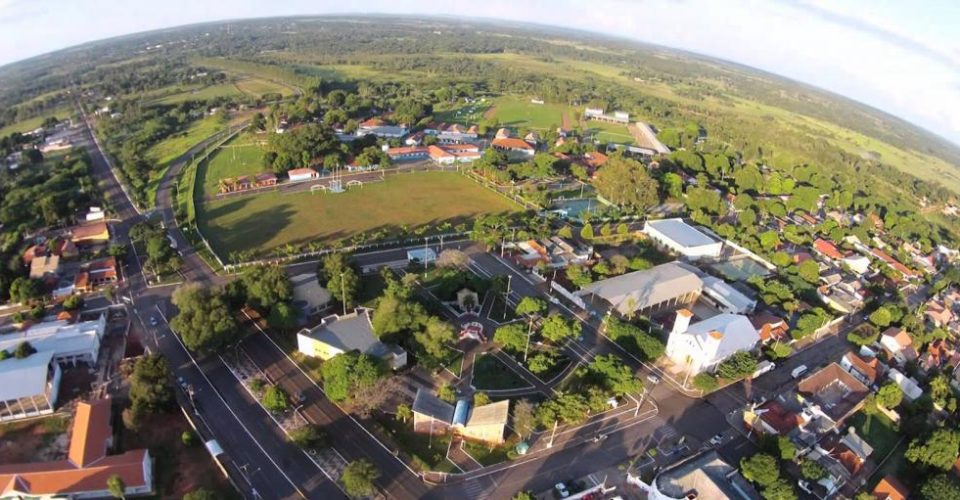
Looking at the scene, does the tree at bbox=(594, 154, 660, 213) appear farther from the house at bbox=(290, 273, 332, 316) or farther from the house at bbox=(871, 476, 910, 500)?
the house at bbox=(871, 476, 910, 500)

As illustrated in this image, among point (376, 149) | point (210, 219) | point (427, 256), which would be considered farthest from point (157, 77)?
point (427, 256)

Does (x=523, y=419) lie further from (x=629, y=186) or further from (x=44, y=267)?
(x=44, y=267)

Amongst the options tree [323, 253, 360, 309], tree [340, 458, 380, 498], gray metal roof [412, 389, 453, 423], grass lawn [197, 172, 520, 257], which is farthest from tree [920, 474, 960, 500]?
grass lawn [197, 172, 520, 257]

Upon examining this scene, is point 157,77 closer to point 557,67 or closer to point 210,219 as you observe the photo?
point 210,219

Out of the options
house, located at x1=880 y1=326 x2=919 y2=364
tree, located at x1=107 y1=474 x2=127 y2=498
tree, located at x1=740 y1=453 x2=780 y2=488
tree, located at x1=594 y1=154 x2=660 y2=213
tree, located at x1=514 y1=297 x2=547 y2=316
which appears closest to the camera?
tree, located at x1=107 y1=474 x2=127 y2=498

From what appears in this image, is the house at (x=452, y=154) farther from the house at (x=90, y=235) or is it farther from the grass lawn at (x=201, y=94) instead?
the grass lawn at (x=201, y=94)
